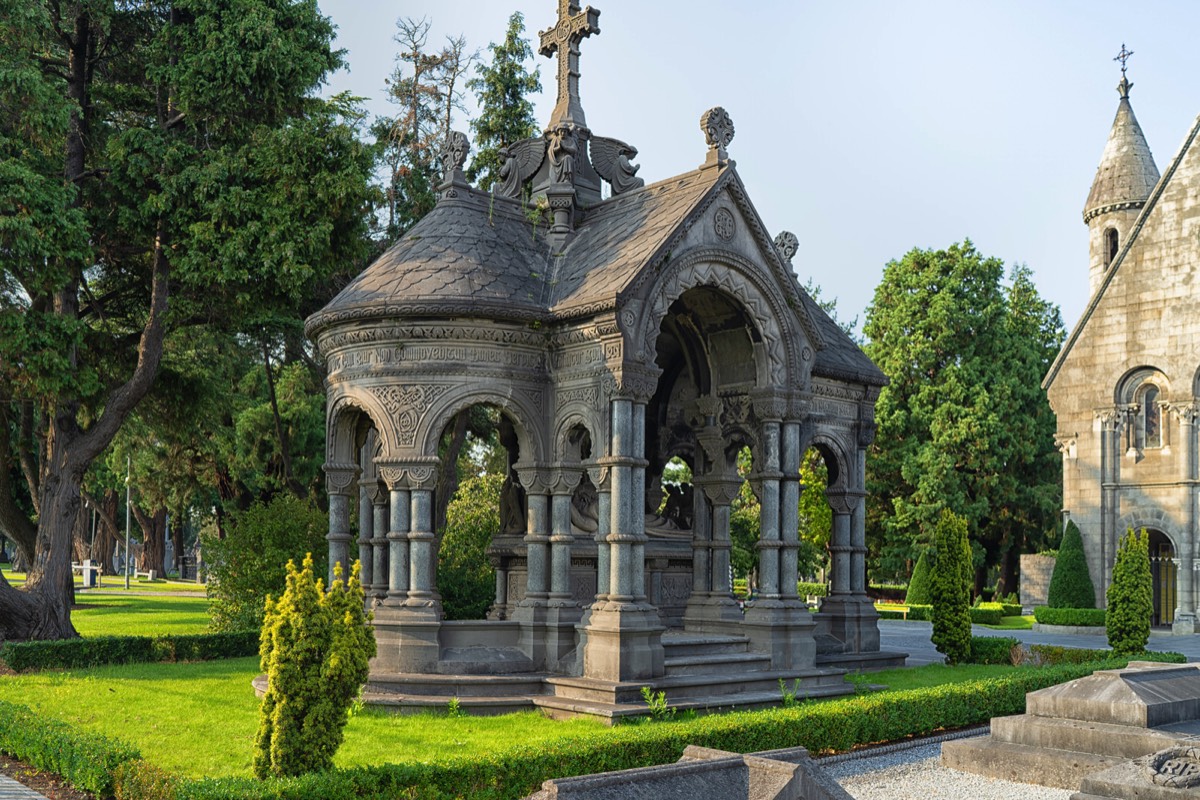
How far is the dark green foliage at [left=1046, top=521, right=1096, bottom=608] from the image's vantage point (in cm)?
3553

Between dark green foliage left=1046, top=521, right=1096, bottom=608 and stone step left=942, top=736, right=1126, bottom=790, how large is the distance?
24.7 meters

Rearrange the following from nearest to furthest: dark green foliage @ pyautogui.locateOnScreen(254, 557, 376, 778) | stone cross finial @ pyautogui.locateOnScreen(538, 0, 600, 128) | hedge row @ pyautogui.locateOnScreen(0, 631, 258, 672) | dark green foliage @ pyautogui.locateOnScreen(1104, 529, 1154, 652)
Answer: dark green foliage @ pyautogui.locateOnScreen(254, 557, 376, 778) < stone cross finial @ pyautogui.locateOnScreen(538, 0, 600, 128) < hedge row @ pyautogui.locateOnScreen(0, 631, 258, 672) < dark green foliage @ pyautogui.locateOnScreen(1104, 529, 1154, 652)

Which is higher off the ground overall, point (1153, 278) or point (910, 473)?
point (1153, 278)

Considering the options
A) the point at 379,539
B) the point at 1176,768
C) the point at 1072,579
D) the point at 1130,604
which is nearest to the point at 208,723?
the point at 379,539

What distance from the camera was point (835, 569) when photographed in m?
20.3

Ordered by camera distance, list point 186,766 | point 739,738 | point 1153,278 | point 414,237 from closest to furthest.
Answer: point 186,766
point 739,738
point 414,237
point 1153,278

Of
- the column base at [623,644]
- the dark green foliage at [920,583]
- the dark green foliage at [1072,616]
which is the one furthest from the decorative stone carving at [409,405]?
the dark green foliage at [920,583]

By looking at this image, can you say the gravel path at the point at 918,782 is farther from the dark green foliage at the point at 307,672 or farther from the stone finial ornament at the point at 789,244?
the stone finial ornament at the point at 789,244

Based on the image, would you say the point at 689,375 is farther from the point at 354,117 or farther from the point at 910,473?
the point at 910,473

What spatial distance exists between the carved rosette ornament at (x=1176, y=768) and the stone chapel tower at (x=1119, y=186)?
110ft

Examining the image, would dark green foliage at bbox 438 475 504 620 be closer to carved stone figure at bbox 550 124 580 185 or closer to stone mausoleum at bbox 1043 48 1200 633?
carved stone figure at bbox 550 124 580 185

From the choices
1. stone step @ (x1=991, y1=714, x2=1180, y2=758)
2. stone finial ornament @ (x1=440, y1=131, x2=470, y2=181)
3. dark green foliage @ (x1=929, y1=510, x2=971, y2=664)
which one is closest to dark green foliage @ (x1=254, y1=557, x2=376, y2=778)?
stone step @ (x1=991, y1=714, x2=1180, y2=758)

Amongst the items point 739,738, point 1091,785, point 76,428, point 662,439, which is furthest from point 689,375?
point 76,428

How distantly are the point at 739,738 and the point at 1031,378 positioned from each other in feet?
125
